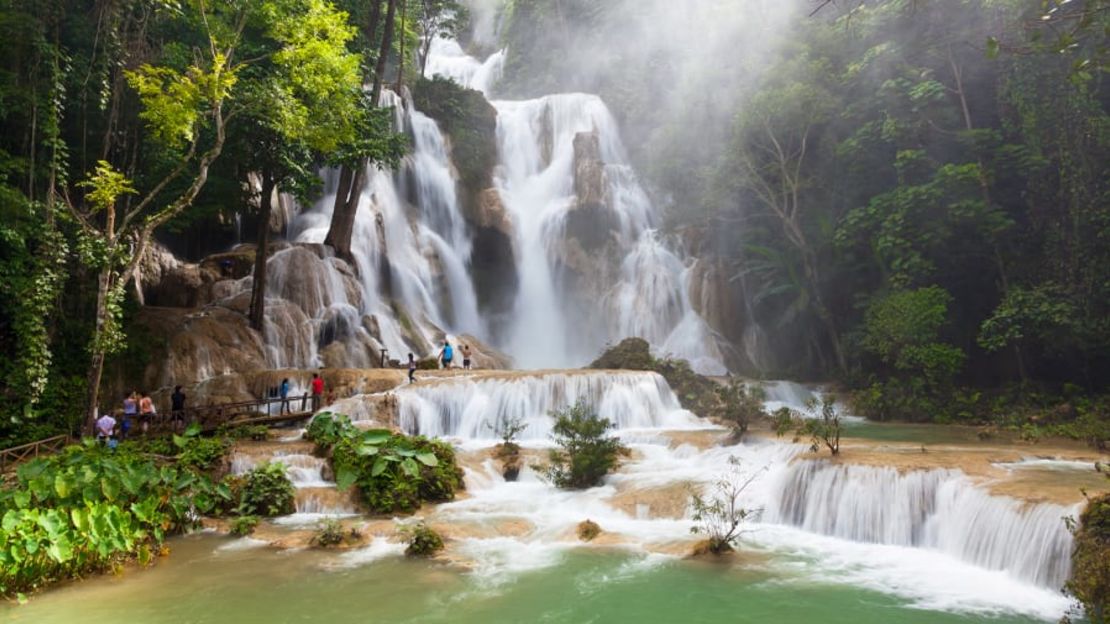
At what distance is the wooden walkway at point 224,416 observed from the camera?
1494 cm

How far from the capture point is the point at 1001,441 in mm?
14859

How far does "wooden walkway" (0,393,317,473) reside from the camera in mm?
14938

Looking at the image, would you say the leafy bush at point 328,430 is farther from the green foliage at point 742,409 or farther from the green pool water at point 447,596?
the green foliage at point 742,409

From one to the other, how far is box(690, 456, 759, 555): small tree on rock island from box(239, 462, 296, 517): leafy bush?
22.8 ft

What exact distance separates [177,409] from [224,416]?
1.15m

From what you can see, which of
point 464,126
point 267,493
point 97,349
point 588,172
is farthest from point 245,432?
point 464,126

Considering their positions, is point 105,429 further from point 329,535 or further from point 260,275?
point 260,275

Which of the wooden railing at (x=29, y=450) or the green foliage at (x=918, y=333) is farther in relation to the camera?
the green foliage at (x=918, y=333)

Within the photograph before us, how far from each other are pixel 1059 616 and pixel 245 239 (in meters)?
29.3

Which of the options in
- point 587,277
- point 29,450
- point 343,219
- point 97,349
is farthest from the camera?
point 587,277

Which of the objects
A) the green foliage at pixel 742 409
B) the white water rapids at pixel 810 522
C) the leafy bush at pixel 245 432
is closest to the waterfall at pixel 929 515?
the white water rapids at pixel 810 522

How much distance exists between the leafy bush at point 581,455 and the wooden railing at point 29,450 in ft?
30.0

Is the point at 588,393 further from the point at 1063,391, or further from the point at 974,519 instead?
the point at 1063,391

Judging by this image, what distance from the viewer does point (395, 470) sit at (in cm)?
1205
